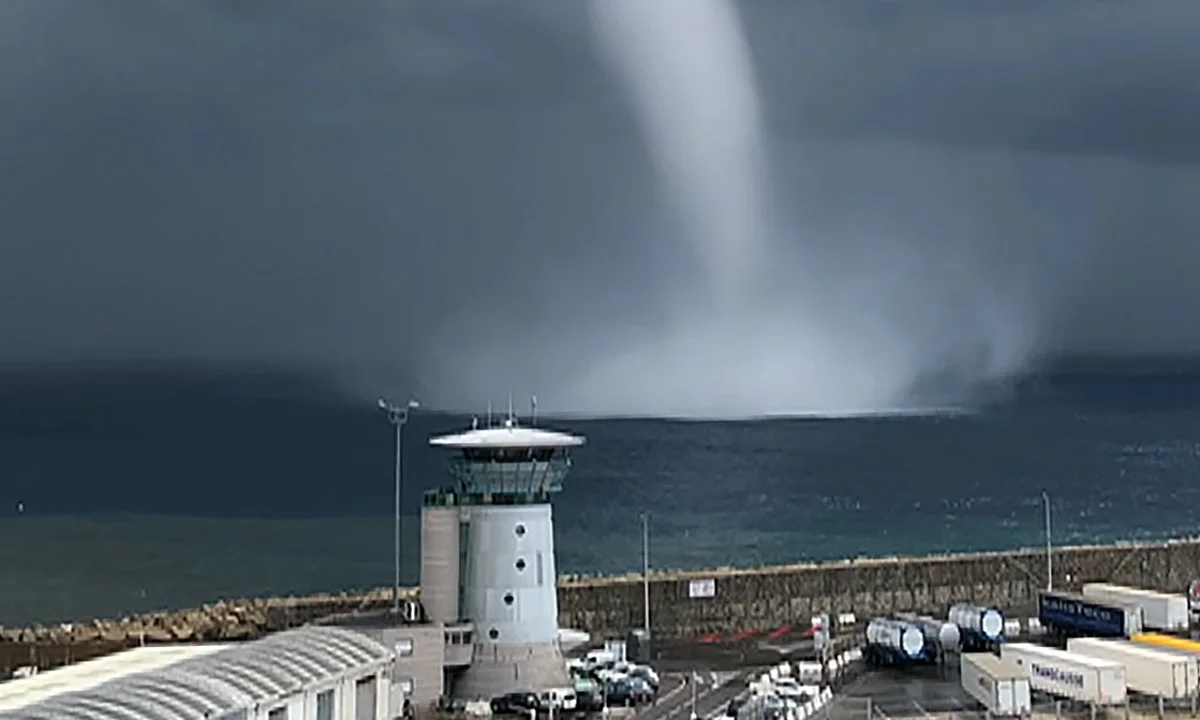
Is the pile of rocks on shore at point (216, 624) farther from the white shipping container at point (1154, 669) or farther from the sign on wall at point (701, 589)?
the white shipping container at point (1154, 669)

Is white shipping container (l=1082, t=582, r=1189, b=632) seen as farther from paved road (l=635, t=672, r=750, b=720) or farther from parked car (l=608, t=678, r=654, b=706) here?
parked car (l=608, t=678, r=654, b=706)

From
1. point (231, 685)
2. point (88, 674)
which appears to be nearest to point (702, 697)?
point (231, 685)

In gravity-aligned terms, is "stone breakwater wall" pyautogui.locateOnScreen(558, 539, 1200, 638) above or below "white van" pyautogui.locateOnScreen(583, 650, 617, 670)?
above

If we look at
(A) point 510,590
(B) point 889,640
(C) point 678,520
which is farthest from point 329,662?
(C) point 678,520

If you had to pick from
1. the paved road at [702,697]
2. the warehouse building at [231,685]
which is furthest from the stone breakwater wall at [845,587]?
the warehouse building at [231,685]

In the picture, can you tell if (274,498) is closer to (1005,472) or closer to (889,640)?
(1005,472)

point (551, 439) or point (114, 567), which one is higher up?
point (551, 439)

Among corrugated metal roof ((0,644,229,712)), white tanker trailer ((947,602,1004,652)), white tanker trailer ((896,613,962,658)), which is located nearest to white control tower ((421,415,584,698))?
corrugated metal roof ((0,644,229,712))

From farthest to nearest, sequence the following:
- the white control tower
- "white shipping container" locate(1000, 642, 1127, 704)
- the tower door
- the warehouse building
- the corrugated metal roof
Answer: the white control tower
"white shipping container" locate(1000, 642, 1127, 704)
the tower door
the corrugated metal roof
the warehouse building
